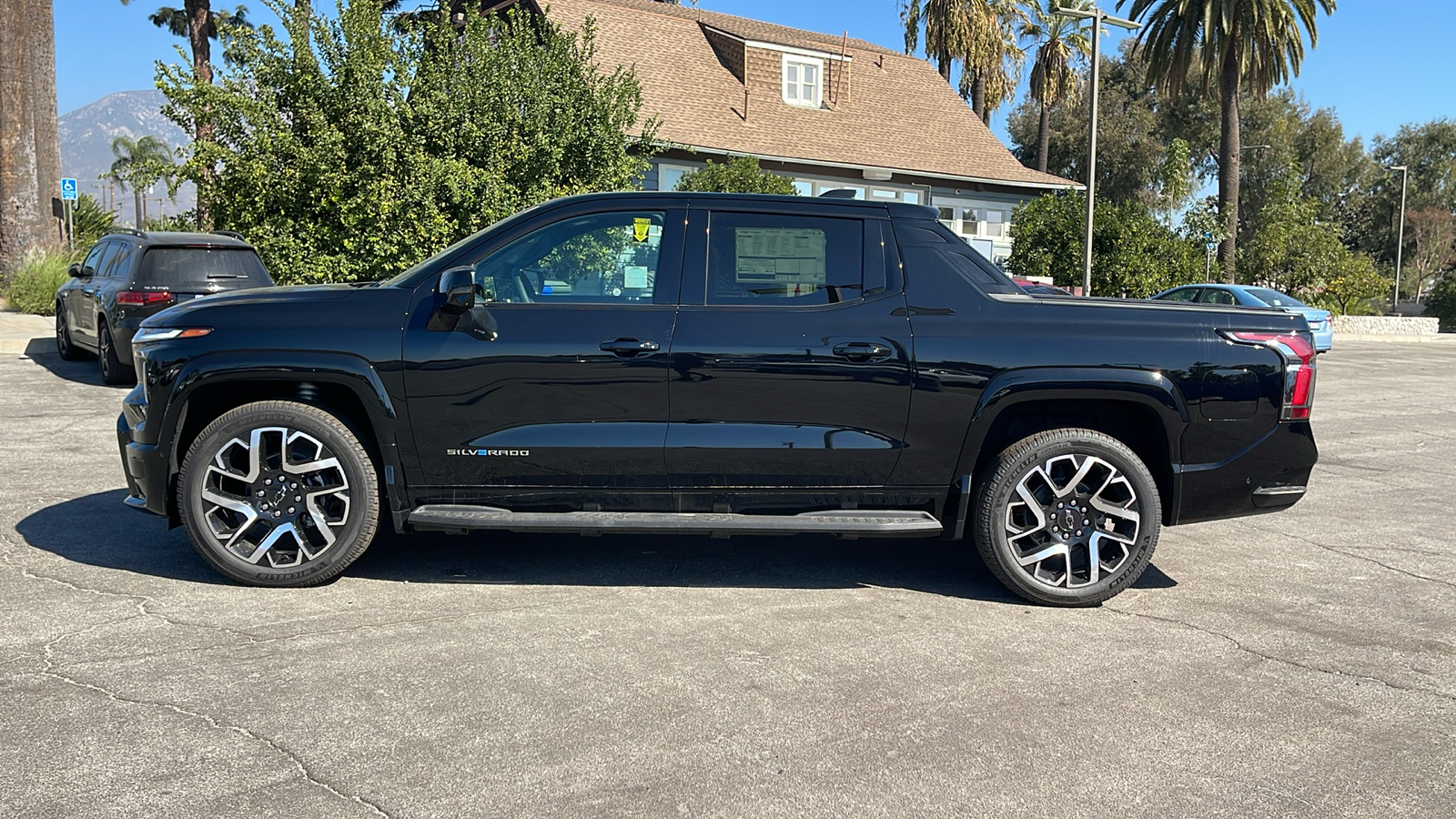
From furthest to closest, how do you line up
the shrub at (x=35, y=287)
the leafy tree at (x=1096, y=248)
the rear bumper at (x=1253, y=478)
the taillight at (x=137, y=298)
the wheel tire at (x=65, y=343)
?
1. the leafy tree at (x=1096, y=248)
2. the shrub at (x=35, y=287)
3. the wheel tire at (x=65, y=343)
4. the taillight at (x=137, y=298)
5. the rear bumper at (x=1253, y=478)

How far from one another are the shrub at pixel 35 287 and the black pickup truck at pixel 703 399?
18795 millimetres

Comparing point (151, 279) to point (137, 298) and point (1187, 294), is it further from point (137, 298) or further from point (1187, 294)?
point (1187, 294)

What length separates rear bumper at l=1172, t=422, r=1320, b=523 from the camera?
5.27 m

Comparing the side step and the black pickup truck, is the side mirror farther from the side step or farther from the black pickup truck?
the side step

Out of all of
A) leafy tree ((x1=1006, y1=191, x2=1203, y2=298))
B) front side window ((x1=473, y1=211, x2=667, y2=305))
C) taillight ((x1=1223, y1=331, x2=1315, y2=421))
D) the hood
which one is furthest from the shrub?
taillight ((x1=1223, y1=331, x2=1315, y2=421))

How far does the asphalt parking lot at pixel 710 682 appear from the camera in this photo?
3.34 m

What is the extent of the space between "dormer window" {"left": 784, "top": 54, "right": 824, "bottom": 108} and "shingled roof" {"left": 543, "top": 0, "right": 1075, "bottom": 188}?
33 centimetres

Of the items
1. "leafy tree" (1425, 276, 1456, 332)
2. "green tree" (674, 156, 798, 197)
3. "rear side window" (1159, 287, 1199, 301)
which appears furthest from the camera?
"leafy tree" (1425, 276, 1456, 332)

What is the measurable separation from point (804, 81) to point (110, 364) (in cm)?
2209

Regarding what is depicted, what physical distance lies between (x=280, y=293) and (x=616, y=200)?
1.65 metres

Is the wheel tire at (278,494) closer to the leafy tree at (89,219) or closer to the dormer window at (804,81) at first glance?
the leafy tree at (89,219)

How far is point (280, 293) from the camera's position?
530cm

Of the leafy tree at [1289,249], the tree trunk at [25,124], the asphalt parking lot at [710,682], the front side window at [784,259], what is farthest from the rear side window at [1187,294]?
the tree trunk at [25,124]

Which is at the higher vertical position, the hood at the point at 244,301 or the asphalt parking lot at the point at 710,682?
the hood at the point at 244,301
